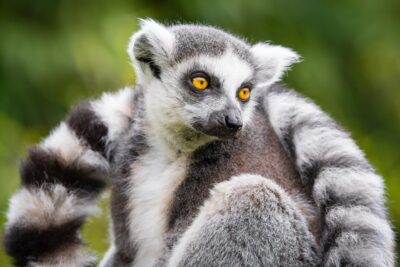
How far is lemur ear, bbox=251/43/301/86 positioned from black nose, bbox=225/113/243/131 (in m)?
0.54

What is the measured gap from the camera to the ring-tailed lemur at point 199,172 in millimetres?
4137

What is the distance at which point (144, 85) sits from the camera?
4625mm

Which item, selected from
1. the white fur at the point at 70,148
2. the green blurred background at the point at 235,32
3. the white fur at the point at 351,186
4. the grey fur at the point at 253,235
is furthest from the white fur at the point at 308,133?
the green blurred background at the point at 235,32

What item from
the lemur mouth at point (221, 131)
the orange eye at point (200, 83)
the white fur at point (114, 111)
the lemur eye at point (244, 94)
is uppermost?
the lemur eye at point (244, 94)

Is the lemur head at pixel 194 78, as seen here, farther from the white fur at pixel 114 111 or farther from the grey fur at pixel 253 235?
the grey fur at pixel 253 235

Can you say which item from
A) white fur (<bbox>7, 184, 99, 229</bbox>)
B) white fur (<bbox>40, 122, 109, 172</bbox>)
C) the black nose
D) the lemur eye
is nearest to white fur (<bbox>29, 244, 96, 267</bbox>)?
white fur (<bbox>7, 184, 99, 229</bbox>)

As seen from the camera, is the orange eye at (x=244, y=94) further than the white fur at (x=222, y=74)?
Yes

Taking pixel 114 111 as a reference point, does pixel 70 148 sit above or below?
below

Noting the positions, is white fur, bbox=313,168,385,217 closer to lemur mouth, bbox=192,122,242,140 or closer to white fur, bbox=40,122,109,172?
lemur mouth, bbox=192,122,242,140

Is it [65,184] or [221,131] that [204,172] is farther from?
[65,184]

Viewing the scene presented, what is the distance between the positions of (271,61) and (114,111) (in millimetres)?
873

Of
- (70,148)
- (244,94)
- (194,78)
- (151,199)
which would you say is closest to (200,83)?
(194,78)

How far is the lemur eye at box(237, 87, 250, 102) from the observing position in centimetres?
451

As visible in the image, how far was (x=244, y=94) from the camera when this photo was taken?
4.54 meters
